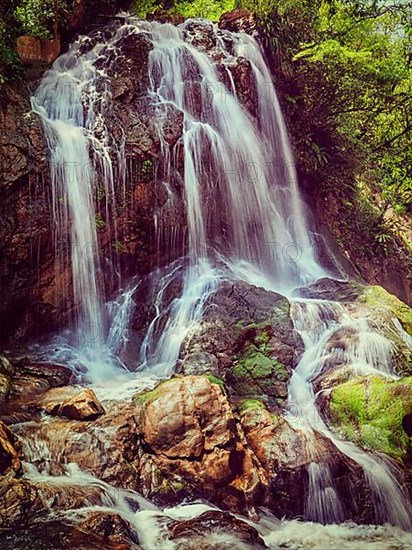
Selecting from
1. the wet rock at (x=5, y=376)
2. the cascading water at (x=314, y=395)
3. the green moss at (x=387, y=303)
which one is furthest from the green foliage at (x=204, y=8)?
the wet rock at (x=5, y=376)

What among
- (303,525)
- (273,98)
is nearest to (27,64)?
(273,98)

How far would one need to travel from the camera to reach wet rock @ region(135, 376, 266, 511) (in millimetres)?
5711

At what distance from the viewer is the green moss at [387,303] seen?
9.20 meters

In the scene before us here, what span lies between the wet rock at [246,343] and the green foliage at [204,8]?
9.64 m

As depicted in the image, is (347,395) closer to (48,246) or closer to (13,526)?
(13,526)

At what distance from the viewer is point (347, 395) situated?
23.7ft

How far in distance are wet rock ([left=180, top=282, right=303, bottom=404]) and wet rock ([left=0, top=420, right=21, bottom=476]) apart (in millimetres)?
3109

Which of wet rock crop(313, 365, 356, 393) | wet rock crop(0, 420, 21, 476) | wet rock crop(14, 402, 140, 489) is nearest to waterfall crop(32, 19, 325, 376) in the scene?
wet rock crop(14, 402, 140, 489)

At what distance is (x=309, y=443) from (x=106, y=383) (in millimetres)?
3382

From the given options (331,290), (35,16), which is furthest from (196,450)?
(35,16)

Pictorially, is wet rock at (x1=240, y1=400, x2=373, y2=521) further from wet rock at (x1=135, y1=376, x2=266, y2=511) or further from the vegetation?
the vegetation

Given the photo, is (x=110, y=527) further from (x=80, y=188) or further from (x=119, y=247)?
(x=80, y=188)

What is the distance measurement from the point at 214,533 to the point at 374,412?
321cm

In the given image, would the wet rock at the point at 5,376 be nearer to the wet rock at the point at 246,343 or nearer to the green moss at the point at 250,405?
the wet rock at the point at 246,343
